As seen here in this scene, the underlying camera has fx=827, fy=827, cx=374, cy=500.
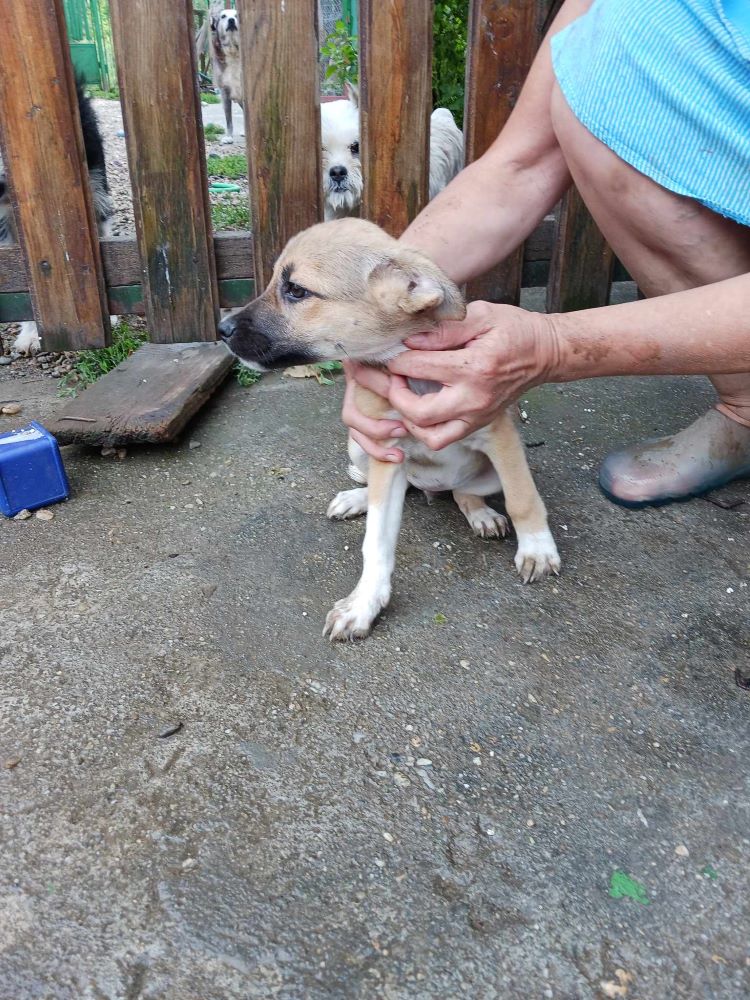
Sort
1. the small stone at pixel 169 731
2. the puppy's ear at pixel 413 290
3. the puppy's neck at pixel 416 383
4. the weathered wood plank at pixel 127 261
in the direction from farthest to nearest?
the weathered wood plank at pixel 127 261
the puppy's neck at pixel 416 383
the puppy's ear at pixel 413 290
the small stone at pixel 169 731

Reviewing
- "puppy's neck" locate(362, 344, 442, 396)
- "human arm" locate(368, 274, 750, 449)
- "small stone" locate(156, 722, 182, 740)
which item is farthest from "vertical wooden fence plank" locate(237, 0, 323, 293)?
"small stone" locate(156, 722, 182, 740)

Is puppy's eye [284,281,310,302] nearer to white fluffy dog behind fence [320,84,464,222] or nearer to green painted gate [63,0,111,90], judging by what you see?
white fluffy dog behind fence [320,84,464,222]

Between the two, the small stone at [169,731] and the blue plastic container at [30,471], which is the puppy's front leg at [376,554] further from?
the blue plastic container at [30,471]

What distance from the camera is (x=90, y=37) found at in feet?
52.6

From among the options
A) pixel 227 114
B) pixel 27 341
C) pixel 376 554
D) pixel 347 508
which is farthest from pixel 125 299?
pixel 227 114

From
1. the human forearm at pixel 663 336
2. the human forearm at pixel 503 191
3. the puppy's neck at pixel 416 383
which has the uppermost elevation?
the human forearm at pixel 503 191

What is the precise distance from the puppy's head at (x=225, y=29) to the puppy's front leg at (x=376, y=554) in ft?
24.9

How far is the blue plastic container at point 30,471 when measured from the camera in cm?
224

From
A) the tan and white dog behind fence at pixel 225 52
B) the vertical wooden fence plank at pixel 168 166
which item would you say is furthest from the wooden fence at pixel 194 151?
the tan and white dog behind fence at pixel 225 52

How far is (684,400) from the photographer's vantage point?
3.00 meters

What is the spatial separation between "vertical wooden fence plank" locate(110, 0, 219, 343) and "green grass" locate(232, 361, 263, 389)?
0.53ft

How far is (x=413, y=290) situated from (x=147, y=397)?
1294 mm

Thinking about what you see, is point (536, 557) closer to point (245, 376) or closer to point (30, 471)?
point (30, 471)

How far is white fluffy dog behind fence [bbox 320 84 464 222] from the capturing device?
4.09 m
